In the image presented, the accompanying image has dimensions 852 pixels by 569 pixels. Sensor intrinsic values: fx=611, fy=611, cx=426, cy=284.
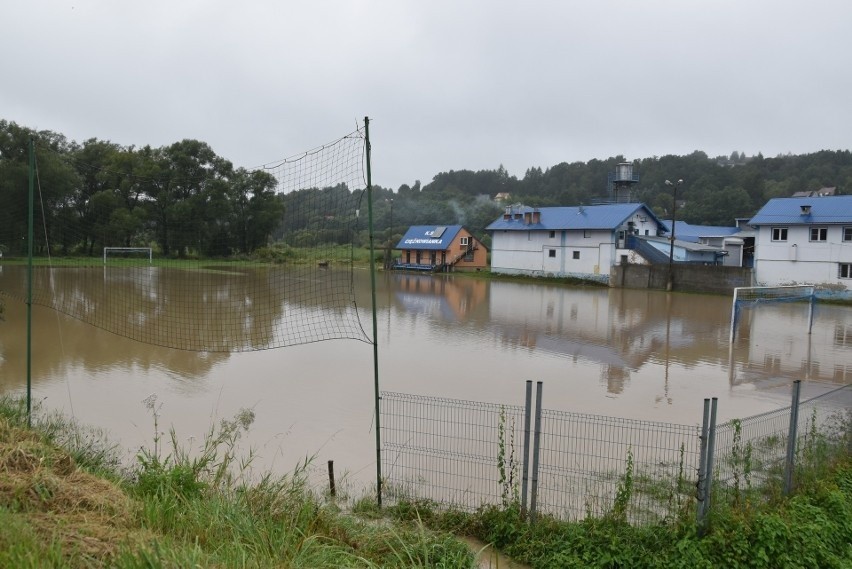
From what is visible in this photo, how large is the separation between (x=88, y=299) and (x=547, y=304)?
16004 millimetres

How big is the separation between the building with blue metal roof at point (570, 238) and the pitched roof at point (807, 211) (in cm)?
640

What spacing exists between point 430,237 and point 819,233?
24.4 meters

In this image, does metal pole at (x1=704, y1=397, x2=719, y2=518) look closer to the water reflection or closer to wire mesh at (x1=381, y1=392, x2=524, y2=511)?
wire mesh at (x1=381, y1=392, x2=524, y2=511)

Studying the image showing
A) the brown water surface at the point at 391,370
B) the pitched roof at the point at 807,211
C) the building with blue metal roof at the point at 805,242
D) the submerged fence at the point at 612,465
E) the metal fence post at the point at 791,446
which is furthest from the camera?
the pitched roof at the point at 807,211

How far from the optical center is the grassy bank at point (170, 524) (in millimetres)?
2867

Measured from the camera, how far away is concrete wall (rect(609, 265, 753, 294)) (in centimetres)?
2803

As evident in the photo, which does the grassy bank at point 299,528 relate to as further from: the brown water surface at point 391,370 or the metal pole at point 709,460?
the brown water surface at point 391,370

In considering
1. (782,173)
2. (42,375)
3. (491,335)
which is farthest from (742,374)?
(782,173)

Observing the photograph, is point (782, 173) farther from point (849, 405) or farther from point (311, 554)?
point (311, 554)

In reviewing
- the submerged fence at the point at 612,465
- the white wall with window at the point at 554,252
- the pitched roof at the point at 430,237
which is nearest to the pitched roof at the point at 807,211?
the white wall with window at the point at 554,252

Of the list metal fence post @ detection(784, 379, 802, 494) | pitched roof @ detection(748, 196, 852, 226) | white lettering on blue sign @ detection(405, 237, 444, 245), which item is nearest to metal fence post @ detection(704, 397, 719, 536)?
metal fence post @ detection(784, 379, 802, 494)

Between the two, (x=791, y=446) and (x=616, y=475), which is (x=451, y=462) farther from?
(x=791, y=446)

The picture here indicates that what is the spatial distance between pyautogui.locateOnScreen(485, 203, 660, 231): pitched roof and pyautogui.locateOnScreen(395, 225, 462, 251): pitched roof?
4.11 metres

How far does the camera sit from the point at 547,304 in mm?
23922
